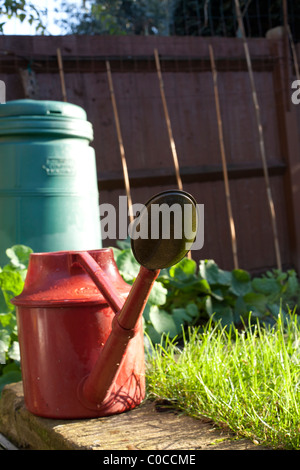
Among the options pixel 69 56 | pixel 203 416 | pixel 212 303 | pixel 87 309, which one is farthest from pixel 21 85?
pixel 203 416

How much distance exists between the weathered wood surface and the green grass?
39 mm

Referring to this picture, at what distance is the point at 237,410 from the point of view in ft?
3.85

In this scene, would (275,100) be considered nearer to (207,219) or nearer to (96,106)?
(207,219)

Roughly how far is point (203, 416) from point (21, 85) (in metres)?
2.69

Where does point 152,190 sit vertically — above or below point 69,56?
below

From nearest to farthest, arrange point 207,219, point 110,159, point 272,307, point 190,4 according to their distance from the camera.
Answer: point 272,307 → point 110,159 → point 207,219 → point 190,4

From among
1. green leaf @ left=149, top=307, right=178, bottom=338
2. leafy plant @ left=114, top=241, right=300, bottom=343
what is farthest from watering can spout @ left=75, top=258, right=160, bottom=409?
leafy plant @ left=114, top=241, right=300, bottom=343

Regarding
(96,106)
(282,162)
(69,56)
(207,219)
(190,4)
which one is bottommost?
(207,219)

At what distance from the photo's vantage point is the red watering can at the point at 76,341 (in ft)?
3.96

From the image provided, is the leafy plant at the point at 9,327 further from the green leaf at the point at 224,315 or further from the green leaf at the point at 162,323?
the green leaf at the point at 224,315

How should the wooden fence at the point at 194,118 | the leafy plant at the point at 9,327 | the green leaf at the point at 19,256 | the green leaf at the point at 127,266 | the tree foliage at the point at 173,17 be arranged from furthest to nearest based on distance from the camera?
the tree foliage at the point at 173,17, the wooden fence at the point at 194,118, the green leaf at the point at 127,266, the green leaf at the point at 19,256, the leafy plant at the point at 9,327

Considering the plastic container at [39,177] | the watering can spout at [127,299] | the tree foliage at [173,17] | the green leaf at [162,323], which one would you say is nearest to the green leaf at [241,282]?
the green leaf at [162,323]

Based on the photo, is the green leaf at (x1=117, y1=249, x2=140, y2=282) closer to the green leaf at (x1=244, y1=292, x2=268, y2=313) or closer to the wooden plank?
the green leaf at (x1=244, y1=292, x2=268, y2=313)

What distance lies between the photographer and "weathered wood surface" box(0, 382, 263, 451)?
1.08m
